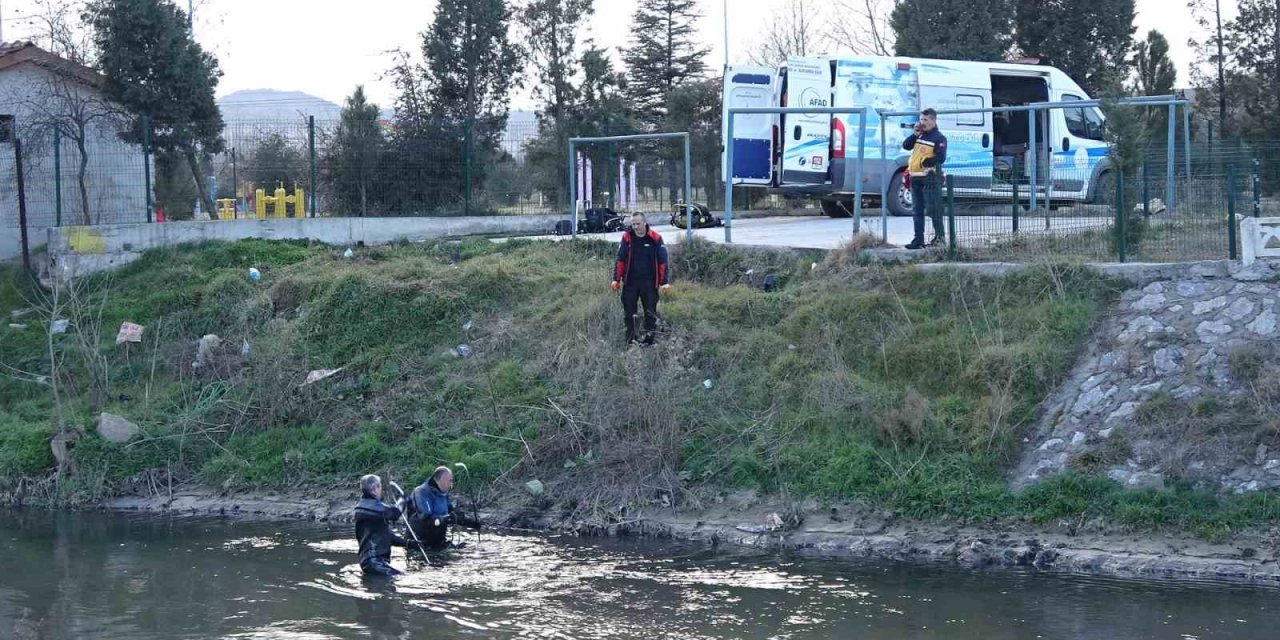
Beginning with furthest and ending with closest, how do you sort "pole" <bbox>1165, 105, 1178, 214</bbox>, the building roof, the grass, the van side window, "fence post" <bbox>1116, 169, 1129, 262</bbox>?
the building roof, the van side window, "pole" <bbox>1165, 105, 1178, 214</bbox>, "fence post" <bbox>1116, 169, 1129, 262</bbox>, the grass

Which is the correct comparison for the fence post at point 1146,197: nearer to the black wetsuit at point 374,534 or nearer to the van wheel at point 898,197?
the van wheel at point 898,197

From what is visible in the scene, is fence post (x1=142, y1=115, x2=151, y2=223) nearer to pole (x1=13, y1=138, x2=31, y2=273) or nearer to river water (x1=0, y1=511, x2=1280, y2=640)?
pole (x1=13, y1=138, x2=31, y2=273)

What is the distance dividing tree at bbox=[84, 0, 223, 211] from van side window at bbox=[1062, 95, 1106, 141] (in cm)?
1479

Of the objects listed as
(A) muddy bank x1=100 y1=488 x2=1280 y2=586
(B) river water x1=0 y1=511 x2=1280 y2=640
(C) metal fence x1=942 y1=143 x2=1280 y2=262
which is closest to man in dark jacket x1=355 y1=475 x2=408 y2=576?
(B) river water x1=0 y1=511 x2=1280 y2=640

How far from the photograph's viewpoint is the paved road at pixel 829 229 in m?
15.7

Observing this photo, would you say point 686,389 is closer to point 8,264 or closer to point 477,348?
point 477,348

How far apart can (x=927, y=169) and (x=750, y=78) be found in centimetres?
593

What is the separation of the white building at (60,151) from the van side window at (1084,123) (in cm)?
1561

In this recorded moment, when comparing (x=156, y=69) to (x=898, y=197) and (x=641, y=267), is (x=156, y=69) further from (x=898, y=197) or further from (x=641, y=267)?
(x=898, y=197)

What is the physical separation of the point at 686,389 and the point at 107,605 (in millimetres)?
6372

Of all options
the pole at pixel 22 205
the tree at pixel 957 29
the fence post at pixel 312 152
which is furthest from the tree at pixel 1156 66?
the pole at pixel 22 205

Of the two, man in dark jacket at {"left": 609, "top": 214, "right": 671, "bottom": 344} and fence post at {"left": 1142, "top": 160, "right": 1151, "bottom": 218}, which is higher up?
fence post at {"left": 1142, "top": 160, "right": 1151, "bottom": 218}

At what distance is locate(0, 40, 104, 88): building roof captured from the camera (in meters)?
21.7

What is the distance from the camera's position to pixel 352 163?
22.4 metres
